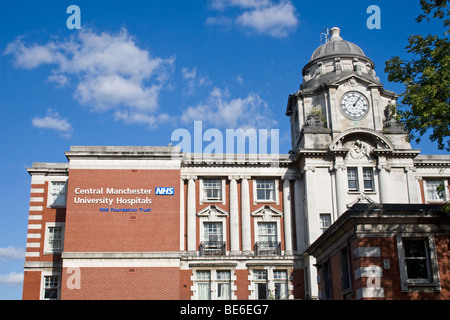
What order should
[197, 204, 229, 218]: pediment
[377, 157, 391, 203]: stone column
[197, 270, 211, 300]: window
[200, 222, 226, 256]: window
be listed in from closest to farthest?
[197, 270, 211, 300]: window → [200, 222, 226, 256]: window → [377, 157, 391, 203]: stone column → [197, 204, 229, 218]: pediment

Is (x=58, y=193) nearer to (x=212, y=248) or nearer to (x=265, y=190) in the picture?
(x=212, y=248)

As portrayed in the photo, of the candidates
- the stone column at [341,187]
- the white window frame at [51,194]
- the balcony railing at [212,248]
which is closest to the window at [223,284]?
the balcony railing at [212,248]

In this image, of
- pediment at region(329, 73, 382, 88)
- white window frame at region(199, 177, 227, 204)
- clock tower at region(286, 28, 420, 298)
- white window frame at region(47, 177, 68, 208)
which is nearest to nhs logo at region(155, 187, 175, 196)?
white window frame at region(199, 177, 227, 204)

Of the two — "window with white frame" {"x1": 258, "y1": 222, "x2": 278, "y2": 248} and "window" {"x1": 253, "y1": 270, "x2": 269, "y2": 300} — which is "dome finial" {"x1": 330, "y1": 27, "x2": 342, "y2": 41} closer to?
"window with white frame" {"x1": 258, "y1": 222, "x2": 278, "y2": 248}

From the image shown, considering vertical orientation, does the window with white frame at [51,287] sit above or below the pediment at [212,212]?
below

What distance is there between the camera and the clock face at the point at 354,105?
4534 centimetres

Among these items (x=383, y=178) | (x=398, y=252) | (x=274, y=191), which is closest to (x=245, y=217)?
(x=274, y=191)

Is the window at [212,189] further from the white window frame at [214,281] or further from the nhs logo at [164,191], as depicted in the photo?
the white window frame at [214,281]

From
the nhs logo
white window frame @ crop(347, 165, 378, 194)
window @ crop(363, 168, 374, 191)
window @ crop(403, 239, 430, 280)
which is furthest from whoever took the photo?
window @ crop(363, 168, 374, 191)

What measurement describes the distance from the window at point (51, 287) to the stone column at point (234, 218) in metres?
13.5

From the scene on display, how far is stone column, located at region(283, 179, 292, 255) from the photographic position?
142 feet

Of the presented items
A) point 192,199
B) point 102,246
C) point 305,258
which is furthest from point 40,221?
point 305,258

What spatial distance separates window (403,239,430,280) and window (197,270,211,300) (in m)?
22.2

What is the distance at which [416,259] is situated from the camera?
2209 cm
